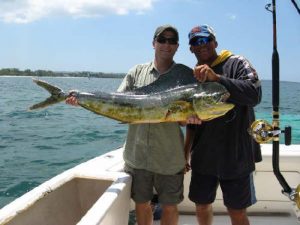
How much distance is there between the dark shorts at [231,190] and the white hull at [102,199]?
0.58m

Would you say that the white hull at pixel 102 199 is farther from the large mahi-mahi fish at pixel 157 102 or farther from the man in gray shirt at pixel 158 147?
the large mahi-mahi fish at pixel 157 102

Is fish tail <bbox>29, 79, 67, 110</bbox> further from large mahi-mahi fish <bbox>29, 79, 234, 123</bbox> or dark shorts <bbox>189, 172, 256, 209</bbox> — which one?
dark shorts <bbox>189, 172, 256, 209</bbox>

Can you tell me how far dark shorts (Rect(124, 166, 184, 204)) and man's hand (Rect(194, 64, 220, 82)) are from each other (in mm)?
840

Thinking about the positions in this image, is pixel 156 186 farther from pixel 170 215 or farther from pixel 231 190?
pixel 231 190

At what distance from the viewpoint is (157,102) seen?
119 inches

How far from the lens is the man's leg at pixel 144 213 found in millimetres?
3449

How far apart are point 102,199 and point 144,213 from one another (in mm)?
674

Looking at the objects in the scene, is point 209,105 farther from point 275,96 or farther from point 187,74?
point 275,96

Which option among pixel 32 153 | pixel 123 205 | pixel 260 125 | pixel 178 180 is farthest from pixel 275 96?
pixel 32 153

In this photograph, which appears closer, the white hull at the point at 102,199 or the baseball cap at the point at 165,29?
the white hull at the point at 102,199

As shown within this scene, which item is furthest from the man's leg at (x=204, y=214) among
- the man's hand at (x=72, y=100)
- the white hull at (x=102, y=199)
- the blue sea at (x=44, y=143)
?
the blue sea at (x=44, y=143)

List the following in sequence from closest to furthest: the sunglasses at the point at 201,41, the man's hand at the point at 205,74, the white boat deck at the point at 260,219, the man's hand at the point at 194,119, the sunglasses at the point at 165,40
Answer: the man's hand at the point at 205,74 < the man's hand at the point at 194,119 < the sunglasses at the point at 201,41 < the sunglasses at the point at 165,40 < the white boat deck at the point at 260,219

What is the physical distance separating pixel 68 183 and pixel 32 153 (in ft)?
25.6

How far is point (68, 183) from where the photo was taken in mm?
3424
